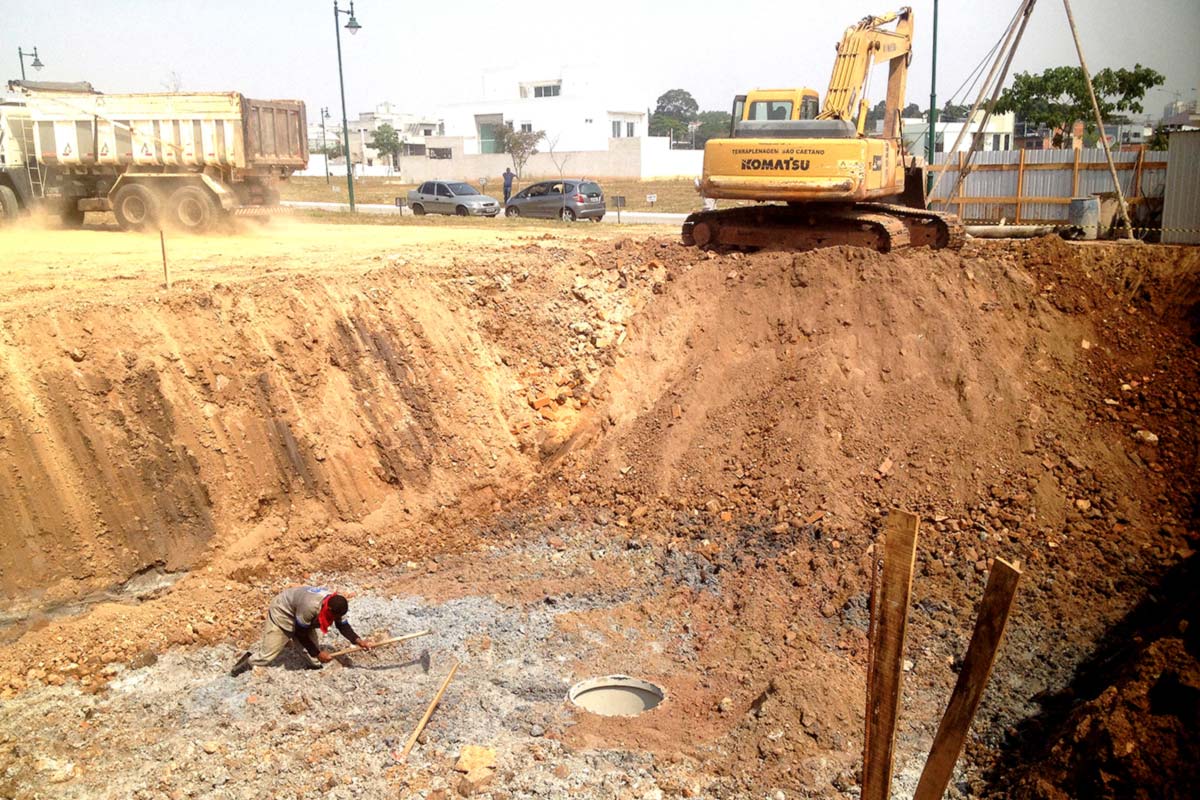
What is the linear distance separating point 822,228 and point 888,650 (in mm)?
11066

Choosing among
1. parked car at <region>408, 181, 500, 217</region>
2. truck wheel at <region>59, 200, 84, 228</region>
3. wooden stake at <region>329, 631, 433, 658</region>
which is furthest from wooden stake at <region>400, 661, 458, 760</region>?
parked car at <region>408, 181, 500, 217</region>

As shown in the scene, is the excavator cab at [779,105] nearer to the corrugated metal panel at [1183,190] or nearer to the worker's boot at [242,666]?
the corrugated metal panel at [1183,190]

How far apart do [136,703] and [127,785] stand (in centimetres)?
113

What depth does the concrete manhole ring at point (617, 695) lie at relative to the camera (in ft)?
25.3

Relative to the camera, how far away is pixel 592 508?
10.8m

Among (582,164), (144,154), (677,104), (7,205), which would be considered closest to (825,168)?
(144,154)

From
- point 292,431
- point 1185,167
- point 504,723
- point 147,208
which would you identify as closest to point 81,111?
point 147,208

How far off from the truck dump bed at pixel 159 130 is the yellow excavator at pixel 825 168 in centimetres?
908

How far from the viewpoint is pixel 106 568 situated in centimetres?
912

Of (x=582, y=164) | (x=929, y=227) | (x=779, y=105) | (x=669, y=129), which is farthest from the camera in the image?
(x=669, y=129)

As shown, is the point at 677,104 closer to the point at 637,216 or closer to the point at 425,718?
the point at 637,216

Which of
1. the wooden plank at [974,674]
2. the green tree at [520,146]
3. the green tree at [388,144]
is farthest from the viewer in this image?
the green tree at [388,144]

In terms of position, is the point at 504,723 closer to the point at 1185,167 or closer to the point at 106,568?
the point at 106,568

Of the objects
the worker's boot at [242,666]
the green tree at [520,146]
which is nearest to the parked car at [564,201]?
the worker's boot at [242,666]
